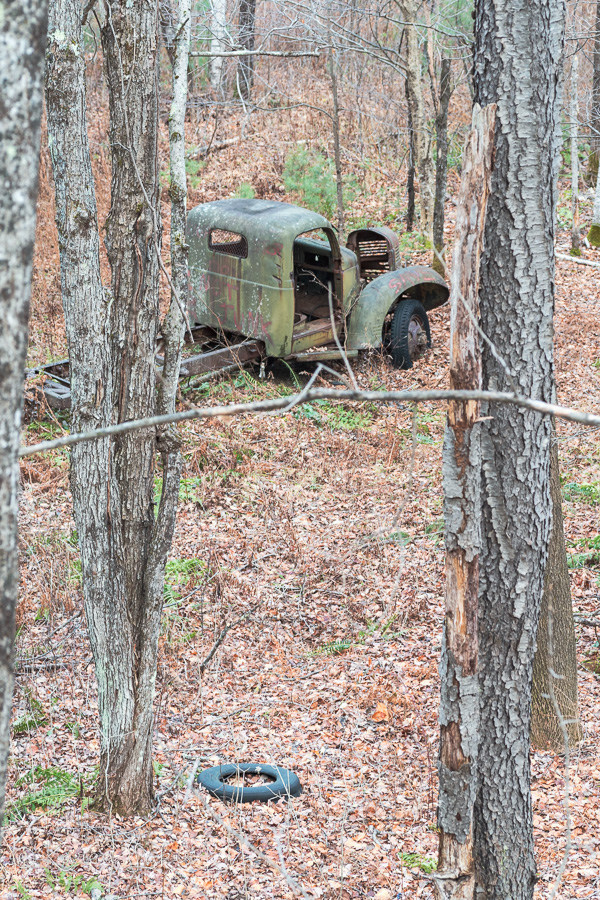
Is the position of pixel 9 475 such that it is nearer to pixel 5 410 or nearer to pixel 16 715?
pixel 5 410

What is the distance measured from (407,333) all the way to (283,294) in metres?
1.91

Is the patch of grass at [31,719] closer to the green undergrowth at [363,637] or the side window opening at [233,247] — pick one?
the green undergrowth at [363,637]

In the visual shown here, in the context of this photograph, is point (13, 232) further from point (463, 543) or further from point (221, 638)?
point (221, 638)

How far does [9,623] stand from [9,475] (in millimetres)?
250

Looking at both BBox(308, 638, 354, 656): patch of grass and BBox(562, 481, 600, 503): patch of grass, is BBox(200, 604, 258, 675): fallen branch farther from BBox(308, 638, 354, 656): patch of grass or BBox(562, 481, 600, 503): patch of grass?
BBox(562, 481, 600, 503): patch of grass

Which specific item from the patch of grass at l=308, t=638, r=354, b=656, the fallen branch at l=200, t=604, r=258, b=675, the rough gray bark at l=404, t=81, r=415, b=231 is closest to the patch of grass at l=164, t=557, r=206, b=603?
the fallen branch at l=200, t=604, r=258, b=675

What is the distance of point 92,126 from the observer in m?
Answer: 15.4

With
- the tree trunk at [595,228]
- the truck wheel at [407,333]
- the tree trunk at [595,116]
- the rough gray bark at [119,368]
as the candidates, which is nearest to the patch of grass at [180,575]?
the rough gray bark at [119,368]

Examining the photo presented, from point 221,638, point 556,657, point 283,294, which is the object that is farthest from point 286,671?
point 283,294

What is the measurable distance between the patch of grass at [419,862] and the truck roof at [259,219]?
6.93 meters

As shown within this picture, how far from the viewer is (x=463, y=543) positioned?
2.97 meters

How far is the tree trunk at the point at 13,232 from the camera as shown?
50.5 inches

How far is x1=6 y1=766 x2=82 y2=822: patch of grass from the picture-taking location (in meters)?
4.30

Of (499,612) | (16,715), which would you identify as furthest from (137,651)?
(499,612)
